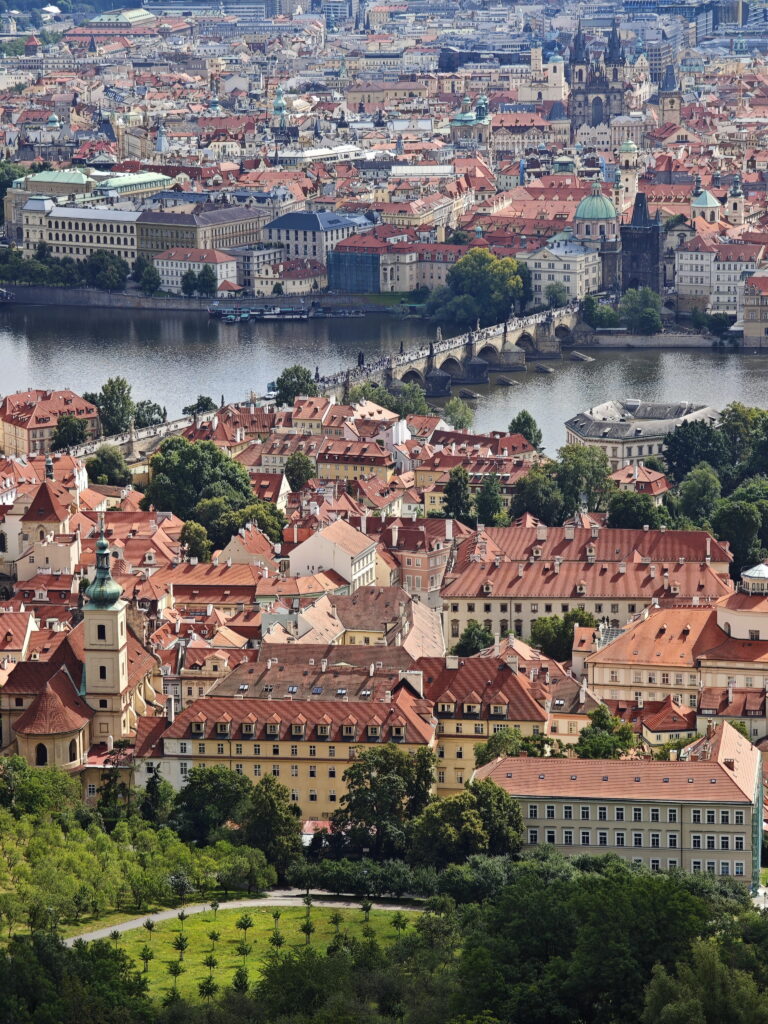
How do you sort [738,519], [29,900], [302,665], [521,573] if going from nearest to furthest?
1. [29,900]
2. [302,665]
3. [521,573]
4. [738,519]

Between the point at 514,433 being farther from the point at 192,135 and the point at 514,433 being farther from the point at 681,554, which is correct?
the point at 192,135

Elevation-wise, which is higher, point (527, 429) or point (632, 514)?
point (632, 514)

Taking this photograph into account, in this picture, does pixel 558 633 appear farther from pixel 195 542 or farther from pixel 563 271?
pixel 563 271

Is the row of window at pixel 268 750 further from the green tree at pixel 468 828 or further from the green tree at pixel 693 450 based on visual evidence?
the green tree at pixel 693 450

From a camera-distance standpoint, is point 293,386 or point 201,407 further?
point 293,386

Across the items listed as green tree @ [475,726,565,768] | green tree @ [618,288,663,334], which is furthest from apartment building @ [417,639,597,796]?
green tree @ [618,288,663,334]

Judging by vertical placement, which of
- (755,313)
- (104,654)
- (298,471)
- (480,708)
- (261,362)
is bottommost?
(261,362)

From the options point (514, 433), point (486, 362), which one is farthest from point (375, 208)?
point (514, 433)

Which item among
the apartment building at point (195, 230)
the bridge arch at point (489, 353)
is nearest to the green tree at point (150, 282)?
the apartment building at point (195, 230)

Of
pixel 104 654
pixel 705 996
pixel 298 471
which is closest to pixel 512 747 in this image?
pixel 104 654
